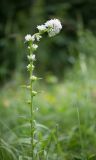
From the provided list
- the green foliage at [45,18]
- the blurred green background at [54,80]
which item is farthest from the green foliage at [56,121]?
the green foliage at [45,18]

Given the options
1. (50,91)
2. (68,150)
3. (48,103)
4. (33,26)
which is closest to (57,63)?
(33,26)

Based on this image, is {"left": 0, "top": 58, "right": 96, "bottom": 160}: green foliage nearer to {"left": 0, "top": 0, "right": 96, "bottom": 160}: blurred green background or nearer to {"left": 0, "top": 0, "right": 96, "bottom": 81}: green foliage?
{"left": 0, "top": 0, "right": 96, "bottom": 160}: blurred green background

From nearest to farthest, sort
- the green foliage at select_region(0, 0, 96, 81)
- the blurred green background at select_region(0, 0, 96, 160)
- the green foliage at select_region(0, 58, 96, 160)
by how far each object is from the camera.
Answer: the green foliage at select_region(0, 58, 96, 160), the blurred green background at select_region(0, 0, 96, 160), the green foliage at select_region(0, 0, 96, 81)

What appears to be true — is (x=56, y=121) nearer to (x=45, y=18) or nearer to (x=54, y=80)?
(x=54, y=80)

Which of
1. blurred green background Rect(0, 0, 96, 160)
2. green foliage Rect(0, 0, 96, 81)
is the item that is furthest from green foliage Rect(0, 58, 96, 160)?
green foliage Rect(0, 0, 96, 81)

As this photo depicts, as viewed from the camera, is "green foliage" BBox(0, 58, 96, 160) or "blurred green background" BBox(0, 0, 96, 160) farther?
"blurred green background" BBox(0, 0, 96, 160)

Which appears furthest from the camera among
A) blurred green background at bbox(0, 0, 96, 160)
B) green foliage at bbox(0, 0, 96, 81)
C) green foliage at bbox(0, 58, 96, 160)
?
green foliage at bbox(0, 0, 96, 81)

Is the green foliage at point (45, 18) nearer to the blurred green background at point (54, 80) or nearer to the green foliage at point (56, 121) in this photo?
the blurred green background at point (54, 80)

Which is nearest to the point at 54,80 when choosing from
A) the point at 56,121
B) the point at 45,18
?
the point at 56,121
